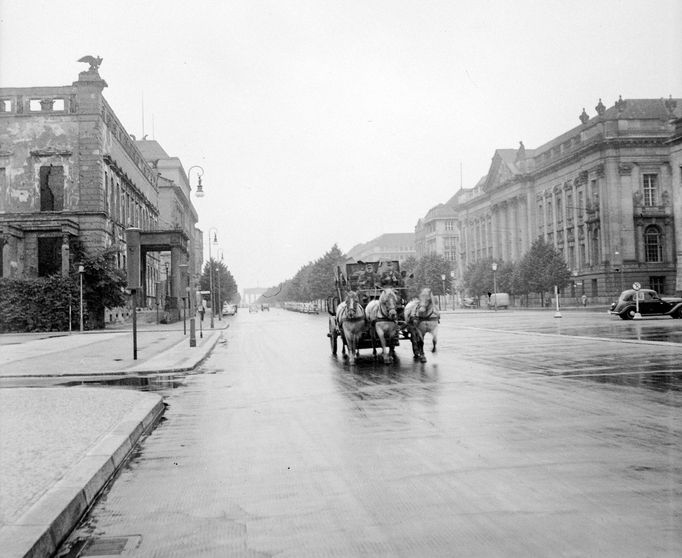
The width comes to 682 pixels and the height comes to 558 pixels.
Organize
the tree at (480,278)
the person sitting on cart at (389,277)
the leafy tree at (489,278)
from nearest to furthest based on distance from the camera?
the person sitting on cart at (389,277) < the leafy tree at (489,278) < the tree at (480,278)

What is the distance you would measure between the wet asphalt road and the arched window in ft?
232

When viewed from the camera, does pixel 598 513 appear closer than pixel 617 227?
Yes

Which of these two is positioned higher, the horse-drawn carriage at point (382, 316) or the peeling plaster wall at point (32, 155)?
the peeling plaster wall at point (32, 155)

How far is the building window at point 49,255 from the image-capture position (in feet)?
141

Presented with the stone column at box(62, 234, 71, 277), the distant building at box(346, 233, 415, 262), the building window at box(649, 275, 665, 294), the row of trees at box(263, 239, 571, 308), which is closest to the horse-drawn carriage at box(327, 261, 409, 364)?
the stone column at box(62, 234, 71, 277)

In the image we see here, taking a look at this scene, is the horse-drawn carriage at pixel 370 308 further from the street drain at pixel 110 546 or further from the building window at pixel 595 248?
the building window at pixel 595 248

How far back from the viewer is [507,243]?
108 metres

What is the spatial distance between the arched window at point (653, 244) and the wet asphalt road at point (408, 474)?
7063 cm

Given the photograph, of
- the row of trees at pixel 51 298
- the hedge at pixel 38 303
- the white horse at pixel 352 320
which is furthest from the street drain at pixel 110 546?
the hedge at pixel 38 303

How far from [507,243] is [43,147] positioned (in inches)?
3110

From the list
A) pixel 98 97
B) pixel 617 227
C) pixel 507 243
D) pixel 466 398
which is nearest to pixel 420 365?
pixel 466 398

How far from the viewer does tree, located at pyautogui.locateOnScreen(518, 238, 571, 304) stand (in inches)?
3004

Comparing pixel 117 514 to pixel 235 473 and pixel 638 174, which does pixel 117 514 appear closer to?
pixel 235 473

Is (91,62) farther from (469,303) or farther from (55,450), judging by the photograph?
(469,303)
